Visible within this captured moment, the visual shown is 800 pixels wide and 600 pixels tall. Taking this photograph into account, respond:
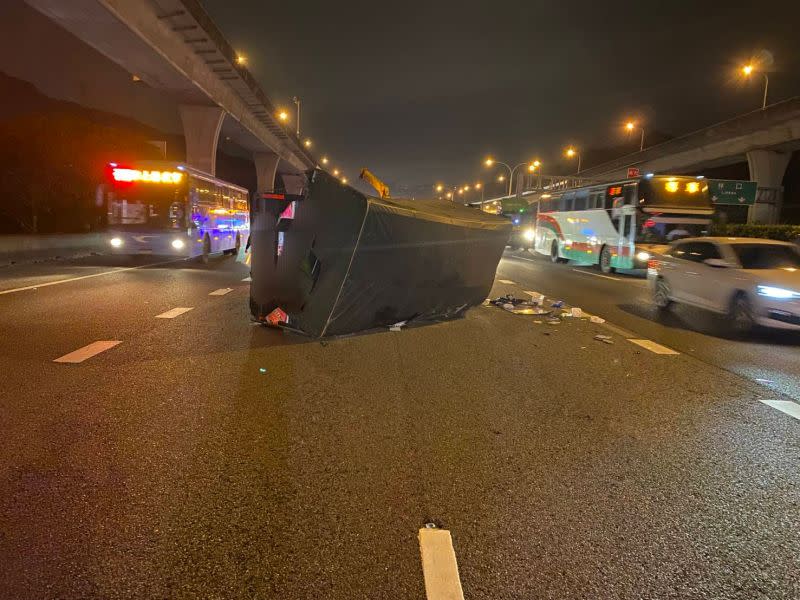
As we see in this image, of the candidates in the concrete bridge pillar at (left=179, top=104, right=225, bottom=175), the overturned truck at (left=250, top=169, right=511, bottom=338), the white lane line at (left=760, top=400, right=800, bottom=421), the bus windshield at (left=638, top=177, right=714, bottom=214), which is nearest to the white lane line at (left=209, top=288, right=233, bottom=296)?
the overturned truck at (left=250, top=169, right=511, bottom=338)

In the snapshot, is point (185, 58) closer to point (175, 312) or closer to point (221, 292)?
point (221, 292)

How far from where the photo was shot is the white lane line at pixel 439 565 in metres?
2.77

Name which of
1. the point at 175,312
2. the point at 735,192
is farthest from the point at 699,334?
the point at 735,192

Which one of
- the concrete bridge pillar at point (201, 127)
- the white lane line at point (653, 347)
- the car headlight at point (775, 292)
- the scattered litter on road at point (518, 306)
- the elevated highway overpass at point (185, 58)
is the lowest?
the white lane line at point (653, 347)

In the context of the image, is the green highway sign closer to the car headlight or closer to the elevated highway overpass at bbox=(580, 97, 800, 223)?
the elevated highway overpass at bbox=(580, 97, 800, 223)

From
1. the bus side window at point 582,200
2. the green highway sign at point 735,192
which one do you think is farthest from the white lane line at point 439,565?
the green highway sign at point 735,192

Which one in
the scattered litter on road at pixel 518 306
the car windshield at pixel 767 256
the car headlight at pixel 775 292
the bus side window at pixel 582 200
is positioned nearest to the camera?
the car headlight at pixel 775 292

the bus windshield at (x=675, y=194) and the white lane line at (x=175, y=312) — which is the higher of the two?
the bus windshield at (x=675, y=194)

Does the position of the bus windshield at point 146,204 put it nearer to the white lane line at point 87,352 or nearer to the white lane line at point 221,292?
the white lane line at point 221,292

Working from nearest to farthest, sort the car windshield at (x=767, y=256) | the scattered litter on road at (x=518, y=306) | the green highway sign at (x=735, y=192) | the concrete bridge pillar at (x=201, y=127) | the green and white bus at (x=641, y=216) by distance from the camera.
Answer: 1. the car windshield at (x=767, y=256)
2. the scattered litter on road at (x=518, y=306)
3. the green and white bus at (x=641, y=216)
4. the concrete bridge pillar at (x=201, y=127)
5. the green highway sign at (x=735, y=192)

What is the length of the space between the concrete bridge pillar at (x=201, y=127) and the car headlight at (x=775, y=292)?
3121 centimetres

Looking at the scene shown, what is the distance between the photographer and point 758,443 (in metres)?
4.87

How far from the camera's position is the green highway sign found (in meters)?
37.1

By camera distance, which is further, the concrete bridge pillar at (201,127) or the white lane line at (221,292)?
the concrete bridge pillar at (201,127)
